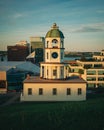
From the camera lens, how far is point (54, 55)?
46219 mm

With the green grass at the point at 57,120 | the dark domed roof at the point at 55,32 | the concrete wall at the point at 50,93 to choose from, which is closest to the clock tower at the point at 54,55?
the dark domed roof at the point at 55,32

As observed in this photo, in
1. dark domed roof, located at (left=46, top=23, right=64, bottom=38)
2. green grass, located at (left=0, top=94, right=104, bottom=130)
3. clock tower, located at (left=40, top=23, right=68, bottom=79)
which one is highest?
dark domed roof, located at (left=46, top=23, right=64, bottom=38)

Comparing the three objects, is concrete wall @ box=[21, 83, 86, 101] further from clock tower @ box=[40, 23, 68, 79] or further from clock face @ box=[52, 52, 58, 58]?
clock face @ box=[52, 52, 58, 58]

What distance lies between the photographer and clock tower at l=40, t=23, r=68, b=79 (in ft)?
150

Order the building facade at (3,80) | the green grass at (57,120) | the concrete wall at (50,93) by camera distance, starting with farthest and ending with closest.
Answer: the building facade at (3,80) → the concrete wall at (50,93) → the green grass at (57,120)

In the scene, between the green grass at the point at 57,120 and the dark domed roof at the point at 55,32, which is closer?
the green grass at the point at 57,120

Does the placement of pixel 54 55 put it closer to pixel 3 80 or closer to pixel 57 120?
pixel 57 120

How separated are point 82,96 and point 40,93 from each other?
6.48 meters

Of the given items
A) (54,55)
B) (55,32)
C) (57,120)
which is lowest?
(57,120)

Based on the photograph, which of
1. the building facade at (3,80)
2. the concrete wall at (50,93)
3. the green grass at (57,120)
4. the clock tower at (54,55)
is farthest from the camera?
the building facade at (3,80)

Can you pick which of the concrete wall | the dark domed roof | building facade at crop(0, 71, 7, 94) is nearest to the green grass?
the concrete wall

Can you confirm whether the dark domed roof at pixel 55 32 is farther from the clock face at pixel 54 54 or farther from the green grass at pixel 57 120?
the green grass at pixel 57 120

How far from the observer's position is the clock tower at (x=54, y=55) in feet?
150

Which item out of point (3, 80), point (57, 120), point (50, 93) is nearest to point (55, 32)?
point (50, 93)
